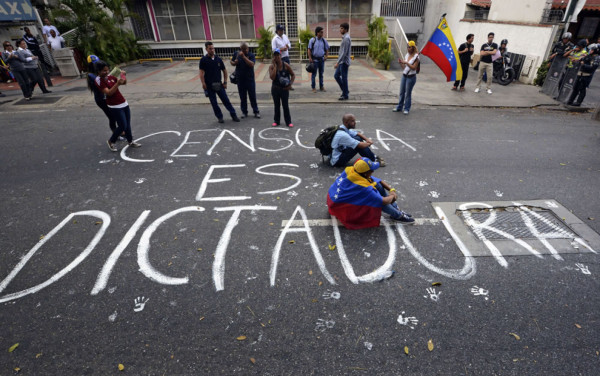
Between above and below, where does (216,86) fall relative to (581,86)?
above

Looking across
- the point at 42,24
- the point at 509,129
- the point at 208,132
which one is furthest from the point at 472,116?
the point at 42,24

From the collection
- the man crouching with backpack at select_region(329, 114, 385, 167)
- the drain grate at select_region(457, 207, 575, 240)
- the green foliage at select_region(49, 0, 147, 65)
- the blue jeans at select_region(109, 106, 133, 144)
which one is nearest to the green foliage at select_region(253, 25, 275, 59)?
the green foliage at select_region(49, 0, 147, 65)

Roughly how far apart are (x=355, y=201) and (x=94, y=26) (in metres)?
15.3

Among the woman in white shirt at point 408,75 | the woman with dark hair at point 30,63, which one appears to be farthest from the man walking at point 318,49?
the woman with dark hair at point 30,63

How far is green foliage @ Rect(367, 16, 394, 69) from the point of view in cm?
1358

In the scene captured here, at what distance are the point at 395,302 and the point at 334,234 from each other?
1140 millimetres

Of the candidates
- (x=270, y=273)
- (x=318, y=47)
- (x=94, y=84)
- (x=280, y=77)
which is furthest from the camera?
(x=318, y=47)

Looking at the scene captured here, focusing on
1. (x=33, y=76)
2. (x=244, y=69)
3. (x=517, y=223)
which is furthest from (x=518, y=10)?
(x=33, y=76)

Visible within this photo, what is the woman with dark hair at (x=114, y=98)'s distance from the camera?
5.57 meters

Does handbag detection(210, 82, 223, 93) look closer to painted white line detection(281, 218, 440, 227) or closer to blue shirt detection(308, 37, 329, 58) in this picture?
blue shirt detection(308, 37, 329, 58)

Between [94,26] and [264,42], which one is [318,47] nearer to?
[264,42]

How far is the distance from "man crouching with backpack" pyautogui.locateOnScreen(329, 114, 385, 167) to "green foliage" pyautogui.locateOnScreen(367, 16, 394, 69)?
10.1 meters

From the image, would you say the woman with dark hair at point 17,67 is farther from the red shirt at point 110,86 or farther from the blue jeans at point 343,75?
the blue jeans at point 343,75

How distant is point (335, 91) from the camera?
10391mm
